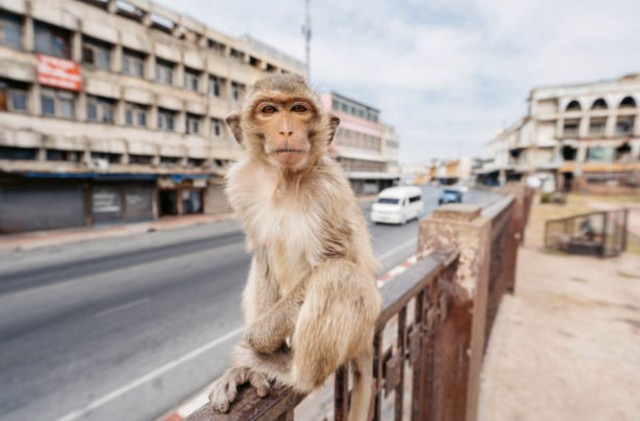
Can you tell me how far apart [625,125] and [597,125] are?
2.96 m

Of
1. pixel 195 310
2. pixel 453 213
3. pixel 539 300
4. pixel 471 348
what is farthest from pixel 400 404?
pixel 539 300

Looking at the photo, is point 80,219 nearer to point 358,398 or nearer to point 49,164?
point 49,164

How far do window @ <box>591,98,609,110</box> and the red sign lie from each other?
56.3 m

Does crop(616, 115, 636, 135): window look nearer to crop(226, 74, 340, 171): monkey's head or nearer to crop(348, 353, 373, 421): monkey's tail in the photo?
crop(226, 74, 340, 171): monkey's head

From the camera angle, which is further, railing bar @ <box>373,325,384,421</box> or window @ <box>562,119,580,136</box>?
window @ <box>562,119,580,136</box>

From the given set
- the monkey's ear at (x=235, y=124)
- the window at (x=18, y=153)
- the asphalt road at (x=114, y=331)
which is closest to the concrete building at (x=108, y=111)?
the window at (x=18, y=153)

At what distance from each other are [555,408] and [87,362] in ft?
19.2

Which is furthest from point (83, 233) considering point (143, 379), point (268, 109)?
point (268, 109)

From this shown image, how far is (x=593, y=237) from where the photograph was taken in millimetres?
10055

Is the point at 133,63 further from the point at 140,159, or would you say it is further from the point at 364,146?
the point at 364,146

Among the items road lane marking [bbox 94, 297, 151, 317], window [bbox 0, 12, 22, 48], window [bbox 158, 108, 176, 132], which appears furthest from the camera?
window [bbox 158, 108, 176, 132]

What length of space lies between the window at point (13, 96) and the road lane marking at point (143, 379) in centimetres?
1639

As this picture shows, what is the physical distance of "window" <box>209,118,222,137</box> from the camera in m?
22.9

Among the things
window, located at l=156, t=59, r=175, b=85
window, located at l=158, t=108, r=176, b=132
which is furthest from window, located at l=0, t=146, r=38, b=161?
window, located at l=156, t=59, r=175, b=85
